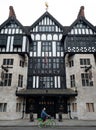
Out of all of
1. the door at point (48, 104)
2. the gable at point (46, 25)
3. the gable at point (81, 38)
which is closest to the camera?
the door at point (48, 104)

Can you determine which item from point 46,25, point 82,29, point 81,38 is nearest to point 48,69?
point 81,38

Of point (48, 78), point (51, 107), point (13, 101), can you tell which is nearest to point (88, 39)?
point (48, 78)

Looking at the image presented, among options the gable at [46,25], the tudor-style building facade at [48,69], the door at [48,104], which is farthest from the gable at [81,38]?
the door at [48,104]

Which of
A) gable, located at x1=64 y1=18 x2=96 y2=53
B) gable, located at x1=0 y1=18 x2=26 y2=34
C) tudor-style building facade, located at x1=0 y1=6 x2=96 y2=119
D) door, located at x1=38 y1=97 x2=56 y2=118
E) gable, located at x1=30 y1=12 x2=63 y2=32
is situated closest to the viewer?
tudor-style building facade, located at x1=0 y1=6 x2=96 y2=119

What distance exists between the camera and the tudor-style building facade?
20.6 m

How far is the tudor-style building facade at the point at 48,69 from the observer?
20.6m

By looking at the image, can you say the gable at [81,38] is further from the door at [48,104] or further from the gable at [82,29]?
the door at [48,104]

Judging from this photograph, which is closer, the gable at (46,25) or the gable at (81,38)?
the gable at (81,38)

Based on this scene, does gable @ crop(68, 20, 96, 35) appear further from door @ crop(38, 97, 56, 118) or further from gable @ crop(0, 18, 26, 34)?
door @ crop(38, 97, 56, 118)

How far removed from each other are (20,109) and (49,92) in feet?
18.7

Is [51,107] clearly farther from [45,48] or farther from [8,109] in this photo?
[45,48]

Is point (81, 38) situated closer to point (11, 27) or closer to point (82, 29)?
point (82, 29)

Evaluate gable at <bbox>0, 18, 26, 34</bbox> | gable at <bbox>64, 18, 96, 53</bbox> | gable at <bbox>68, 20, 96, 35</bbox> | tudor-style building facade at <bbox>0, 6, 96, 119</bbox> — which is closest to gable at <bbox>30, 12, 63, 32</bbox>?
tudor-style building facade at <bbox>0, 6, 96, 119</bbox>

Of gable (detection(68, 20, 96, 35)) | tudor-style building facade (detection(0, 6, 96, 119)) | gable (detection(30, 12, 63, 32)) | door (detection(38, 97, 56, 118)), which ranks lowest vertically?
door (detection(38, 97, 56, 118))
